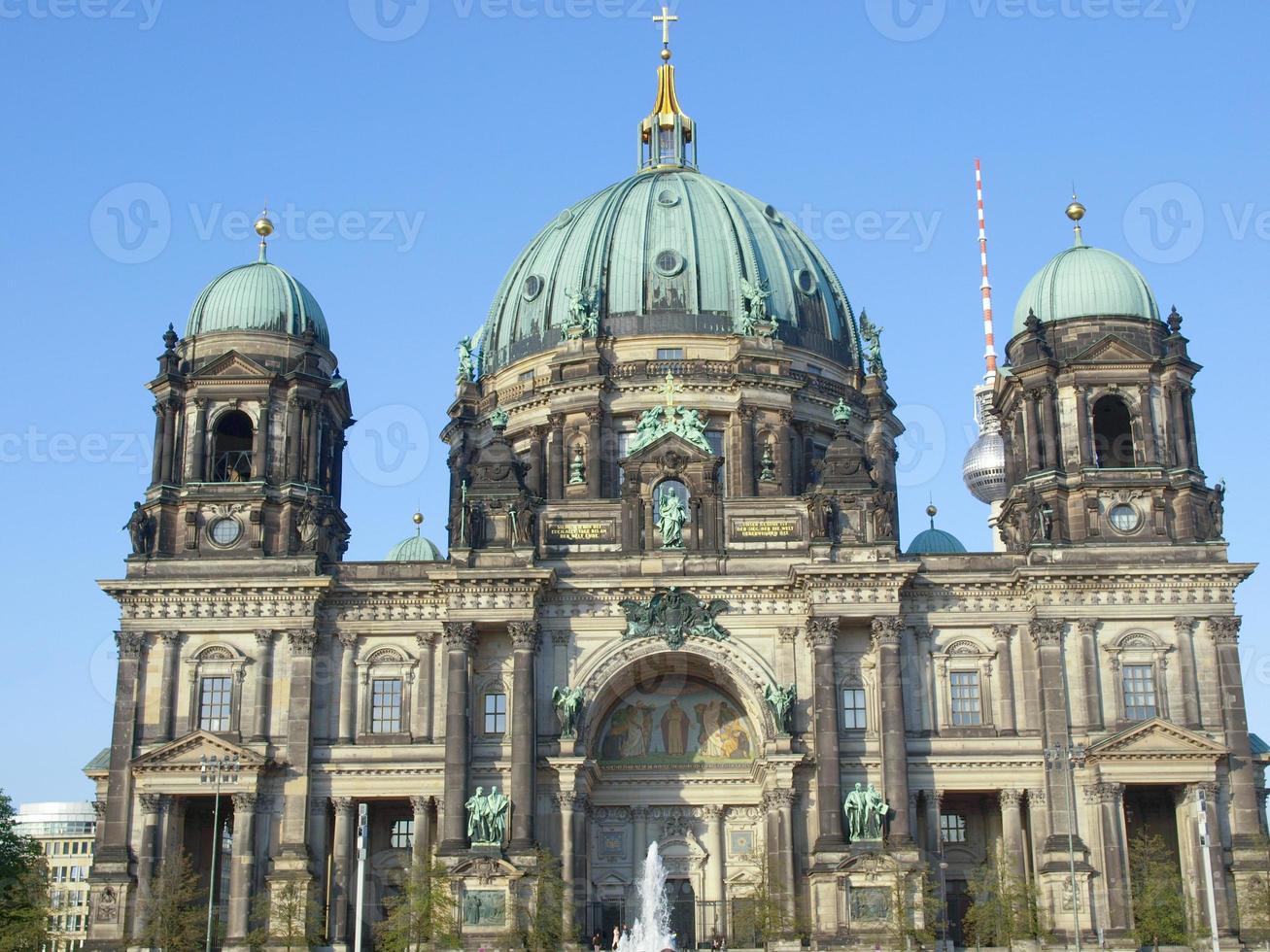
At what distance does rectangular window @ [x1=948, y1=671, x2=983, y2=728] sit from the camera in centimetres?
6181

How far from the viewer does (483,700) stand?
6216 cm

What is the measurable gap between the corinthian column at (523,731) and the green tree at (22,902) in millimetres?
16660

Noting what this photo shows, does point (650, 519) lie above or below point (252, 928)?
above

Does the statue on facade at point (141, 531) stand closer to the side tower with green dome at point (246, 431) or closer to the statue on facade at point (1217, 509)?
the side tower with green dome at point (246, 431)

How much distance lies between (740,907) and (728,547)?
42.3ft

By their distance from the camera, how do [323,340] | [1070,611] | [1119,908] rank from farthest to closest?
1. [323,340]
2. [1070,611]
3. [1119,908]

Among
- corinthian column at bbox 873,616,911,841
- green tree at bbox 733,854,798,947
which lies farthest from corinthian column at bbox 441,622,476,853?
corinthian column at bbox 873,616,911,841

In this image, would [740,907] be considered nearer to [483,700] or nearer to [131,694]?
[483,700]

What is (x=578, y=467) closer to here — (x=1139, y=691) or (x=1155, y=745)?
(x=1139, y=691)

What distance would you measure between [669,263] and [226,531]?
23521 mm

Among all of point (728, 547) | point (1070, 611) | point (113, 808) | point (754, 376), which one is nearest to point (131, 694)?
point (113, 808)

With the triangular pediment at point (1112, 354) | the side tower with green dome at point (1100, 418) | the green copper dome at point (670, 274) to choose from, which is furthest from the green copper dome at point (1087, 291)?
the green copper dome at point (670, 274)

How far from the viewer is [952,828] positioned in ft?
206

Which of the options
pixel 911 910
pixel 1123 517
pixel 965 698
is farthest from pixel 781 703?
pixel 1123 517
